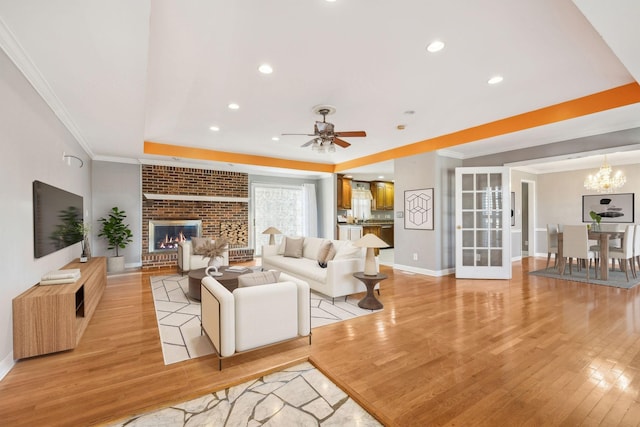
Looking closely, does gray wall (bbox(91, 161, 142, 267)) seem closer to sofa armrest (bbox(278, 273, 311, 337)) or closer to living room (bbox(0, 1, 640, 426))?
living room (bbox(0, 1, 640, 426))

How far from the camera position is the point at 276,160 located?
22.8ft

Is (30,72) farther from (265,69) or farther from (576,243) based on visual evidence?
(576,243)

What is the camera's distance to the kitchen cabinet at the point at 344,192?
820 centimetres

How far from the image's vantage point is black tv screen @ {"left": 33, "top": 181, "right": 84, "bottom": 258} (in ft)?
8.83

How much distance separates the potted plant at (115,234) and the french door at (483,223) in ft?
21.7

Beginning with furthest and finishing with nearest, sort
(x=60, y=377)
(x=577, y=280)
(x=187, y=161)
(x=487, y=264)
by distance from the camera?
(x=187, y=161)
(x=487, y=264)
(x=577, y=280)
(x=60, y=377)

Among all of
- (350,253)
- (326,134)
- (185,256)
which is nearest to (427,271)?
(350,253)

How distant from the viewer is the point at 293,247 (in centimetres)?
529

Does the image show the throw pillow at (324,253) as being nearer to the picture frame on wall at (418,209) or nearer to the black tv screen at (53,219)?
the picture frame on wall at (418,209)

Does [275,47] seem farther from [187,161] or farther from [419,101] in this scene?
[187,161]

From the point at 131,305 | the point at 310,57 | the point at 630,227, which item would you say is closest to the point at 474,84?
the point at 310,57

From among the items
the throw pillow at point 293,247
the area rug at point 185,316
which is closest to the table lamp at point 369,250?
the area rug at point 185,316

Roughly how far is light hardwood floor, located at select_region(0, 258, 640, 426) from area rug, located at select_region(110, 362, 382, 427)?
7 cm

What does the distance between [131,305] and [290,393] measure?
9.65ft
